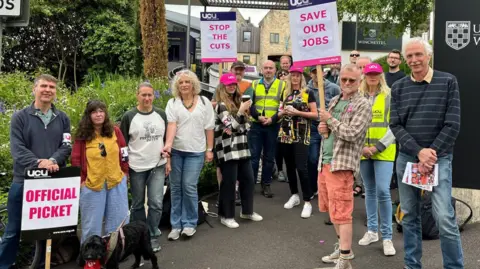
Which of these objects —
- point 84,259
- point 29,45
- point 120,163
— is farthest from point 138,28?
point 84,259

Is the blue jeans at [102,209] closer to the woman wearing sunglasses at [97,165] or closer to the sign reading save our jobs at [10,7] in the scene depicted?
the woman wearing sunglasses at [97,165]

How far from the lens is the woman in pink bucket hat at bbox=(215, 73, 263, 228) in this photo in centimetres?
531

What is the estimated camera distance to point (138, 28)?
1438 centimetres

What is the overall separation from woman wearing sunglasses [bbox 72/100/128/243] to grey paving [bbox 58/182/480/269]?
2.06 ft

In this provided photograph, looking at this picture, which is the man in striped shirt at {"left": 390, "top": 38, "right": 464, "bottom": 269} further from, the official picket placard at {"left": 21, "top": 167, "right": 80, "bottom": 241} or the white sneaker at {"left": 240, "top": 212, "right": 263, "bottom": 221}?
the official picket placard at {"left": 21, "top": 167, "right": 80, "bottom": 241}

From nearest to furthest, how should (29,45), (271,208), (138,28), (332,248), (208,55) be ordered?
(332,248) < (271,208) < (208,55) < (138,28) < (29,45)

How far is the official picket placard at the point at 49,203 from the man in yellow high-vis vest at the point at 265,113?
119 inches

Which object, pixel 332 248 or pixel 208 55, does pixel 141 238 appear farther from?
pixel 208 55

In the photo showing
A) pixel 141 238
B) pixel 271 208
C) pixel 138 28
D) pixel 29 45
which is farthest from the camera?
pixel 29 45

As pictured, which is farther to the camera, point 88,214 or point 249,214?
point 249,214

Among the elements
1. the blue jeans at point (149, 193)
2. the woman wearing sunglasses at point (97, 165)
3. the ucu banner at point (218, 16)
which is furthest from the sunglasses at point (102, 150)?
the ucu banner at point (218, 16)

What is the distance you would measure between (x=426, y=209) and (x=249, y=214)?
2.18 meters

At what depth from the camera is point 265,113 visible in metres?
6.28

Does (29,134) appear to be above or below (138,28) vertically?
below
